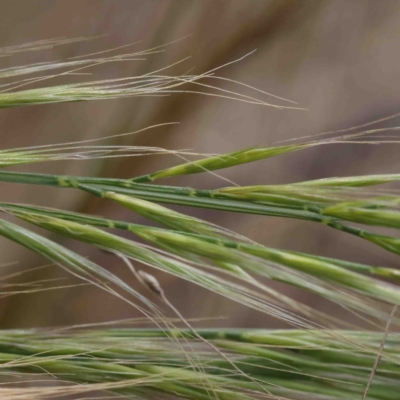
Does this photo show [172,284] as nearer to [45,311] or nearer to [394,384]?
[45,311]

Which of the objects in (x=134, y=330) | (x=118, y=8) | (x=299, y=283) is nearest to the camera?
(x=299, y=283)

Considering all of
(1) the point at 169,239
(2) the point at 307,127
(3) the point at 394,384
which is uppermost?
(2) the point at 307,127

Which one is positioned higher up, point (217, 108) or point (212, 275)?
point (217, 108)

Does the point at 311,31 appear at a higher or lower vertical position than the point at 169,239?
higher

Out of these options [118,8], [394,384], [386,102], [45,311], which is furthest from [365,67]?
[45,311]

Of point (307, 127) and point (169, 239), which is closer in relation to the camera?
point (169, 239)

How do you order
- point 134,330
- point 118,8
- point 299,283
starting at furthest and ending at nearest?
point 118,8
point 134,330
point 299,283

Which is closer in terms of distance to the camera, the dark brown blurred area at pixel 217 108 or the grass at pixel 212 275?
the grass at pixel 212 275
